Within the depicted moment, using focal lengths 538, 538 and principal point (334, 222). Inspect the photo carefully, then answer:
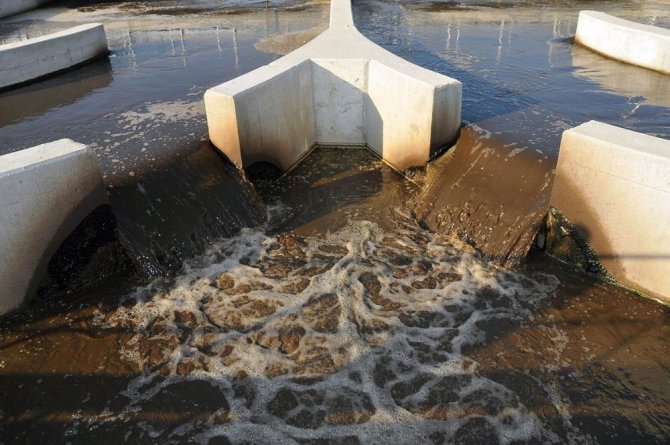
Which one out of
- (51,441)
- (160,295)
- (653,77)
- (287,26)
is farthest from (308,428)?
(287,26)

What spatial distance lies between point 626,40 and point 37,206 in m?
11.4

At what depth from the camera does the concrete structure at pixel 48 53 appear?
10633mm

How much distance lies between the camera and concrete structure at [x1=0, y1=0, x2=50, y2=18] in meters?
16.3

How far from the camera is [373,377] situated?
506cm

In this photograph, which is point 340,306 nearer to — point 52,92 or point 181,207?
point 181,207

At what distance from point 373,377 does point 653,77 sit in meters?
9.04

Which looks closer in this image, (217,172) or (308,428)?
(308,428)

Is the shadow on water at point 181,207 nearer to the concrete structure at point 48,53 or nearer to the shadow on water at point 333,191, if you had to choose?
the shadow on water at point 333,191

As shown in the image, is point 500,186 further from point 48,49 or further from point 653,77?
point 48,49

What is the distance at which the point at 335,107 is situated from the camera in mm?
9281

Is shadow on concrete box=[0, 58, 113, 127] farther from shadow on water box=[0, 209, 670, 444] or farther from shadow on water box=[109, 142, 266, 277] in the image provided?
shadow on water box=[0, 209, 670, 444]

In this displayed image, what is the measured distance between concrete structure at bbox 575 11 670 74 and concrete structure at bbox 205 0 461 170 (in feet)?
18.3

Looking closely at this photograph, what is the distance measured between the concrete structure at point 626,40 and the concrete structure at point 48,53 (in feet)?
36.6

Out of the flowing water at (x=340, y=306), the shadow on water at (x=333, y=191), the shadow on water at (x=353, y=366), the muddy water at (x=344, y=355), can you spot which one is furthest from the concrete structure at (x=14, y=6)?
the shadow on water at (x=353, y=366)
